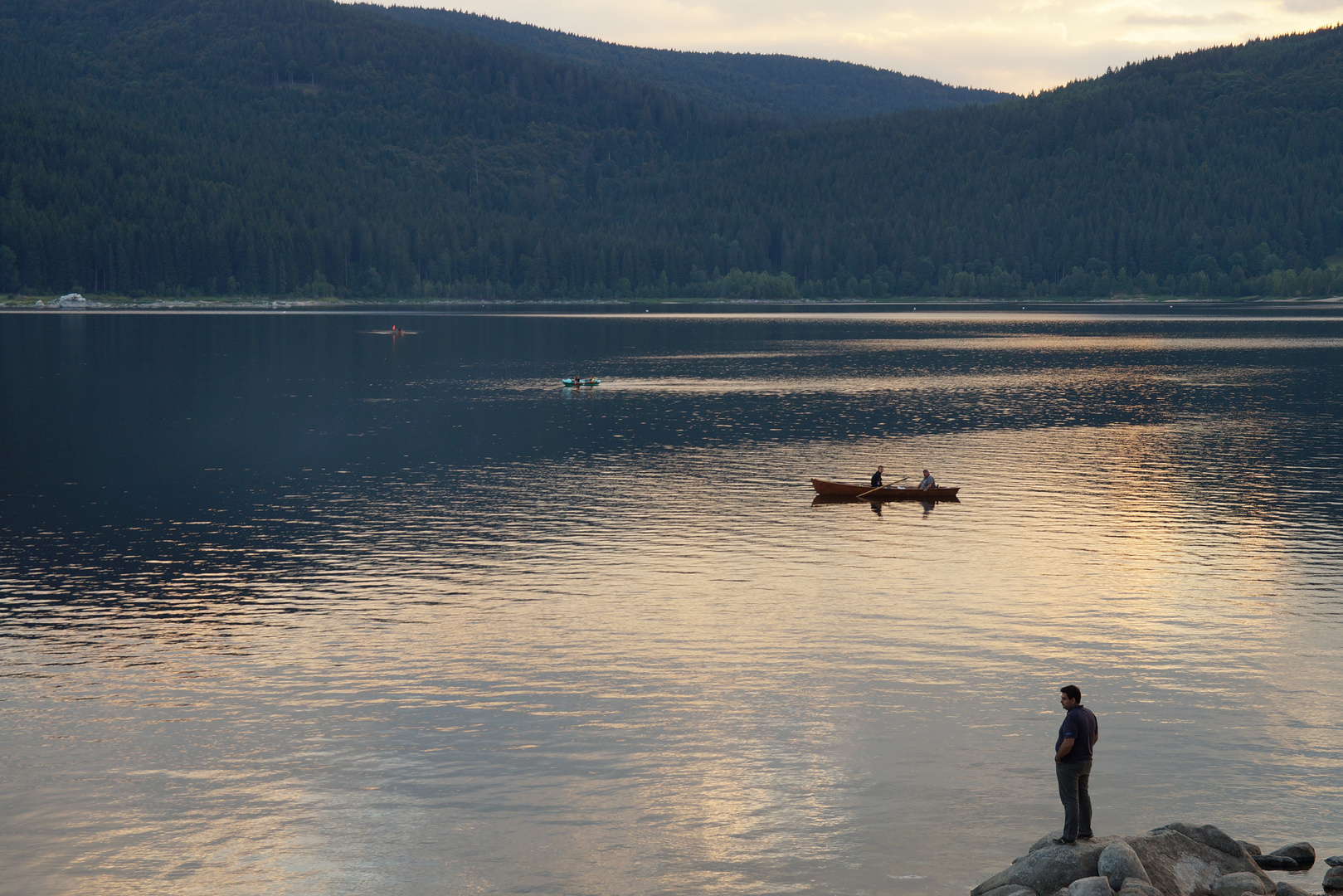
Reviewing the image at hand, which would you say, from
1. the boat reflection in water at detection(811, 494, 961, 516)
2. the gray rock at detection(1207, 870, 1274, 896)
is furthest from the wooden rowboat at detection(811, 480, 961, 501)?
the gray rock at detection(1207, 870, 1274, 896)

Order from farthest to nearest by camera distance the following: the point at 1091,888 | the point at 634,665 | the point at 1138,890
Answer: the point at 634,665
the point at 1138,890
the point at 1091,888

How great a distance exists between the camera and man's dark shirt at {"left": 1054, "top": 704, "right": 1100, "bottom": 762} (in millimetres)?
27703

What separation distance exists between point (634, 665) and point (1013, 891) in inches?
769

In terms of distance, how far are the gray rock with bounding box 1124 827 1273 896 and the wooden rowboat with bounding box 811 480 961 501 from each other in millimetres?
48862

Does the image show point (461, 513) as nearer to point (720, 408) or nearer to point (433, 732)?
point (433, 732)

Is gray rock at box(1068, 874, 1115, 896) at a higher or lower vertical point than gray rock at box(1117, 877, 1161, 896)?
higher

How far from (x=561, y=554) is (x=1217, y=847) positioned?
37.9m

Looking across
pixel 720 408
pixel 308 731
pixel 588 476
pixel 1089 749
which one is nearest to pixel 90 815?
pixel 308 731

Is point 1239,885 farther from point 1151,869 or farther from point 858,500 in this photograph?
point 858,500

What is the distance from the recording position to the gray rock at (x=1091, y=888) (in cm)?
2500

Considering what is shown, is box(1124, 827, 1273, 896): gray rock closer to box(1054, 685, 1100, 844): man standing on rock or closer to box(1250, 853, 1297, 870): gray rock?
box(1250, 853, 1297, 870): gray rock

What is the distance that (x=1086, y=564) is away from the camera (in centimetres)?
6019

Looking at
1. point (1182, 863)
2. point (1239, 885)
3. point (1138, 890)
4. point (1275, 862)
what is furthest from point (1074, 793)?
point (1275, 862)

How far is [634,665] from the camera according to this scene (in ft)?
144
